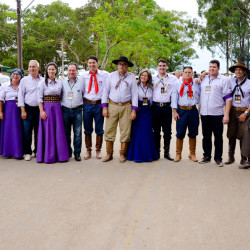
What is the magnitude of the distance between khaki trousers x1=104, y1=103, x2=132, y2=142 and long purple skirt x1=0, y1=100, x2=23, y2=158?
178cm

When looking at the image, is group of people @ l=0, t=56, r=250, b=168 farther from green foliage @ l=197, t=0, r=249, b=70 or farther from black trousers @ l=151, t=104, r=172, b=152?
green foliage @ l=197, t=0, r=249, b=70

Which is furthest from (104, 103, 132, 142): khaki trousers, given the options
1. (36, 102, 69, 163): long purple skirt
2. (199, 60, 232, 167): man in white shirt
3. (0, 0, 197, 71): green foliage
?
(0, 0, 197, 71): green foliage

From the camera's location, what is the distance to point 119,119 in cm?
702

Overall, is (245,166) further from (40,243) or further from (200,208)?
(40,243)

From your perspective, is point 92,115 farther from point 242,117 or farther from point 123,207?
point 123,207

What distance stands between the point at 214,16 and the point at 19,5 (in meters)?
25.4

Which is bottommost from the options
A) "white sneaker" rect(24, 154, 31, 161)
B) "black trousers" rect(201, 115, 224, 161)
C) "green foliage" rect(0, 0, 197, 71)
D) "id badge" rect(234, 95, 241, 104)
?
"white sneaker" rect(24, 154, 31, 161)

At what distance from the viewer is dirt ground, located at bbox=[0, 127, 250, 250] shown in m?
3.46

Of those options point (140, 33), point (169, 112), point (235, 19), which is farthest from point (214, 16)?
point (169, 112)

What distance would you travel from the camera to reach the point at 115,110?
694cm

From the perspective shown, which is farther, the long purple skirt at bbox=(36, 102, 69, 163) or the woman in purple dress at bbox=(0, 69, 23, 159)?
the woman in purple dress at bbox=(0, 69, 23, 159)

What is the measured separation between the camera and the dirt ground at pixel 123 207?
3465 mm

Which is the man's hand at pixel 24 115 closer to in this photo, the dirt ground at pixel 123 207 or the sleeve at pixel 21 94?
the sleeve at pixel 21 94

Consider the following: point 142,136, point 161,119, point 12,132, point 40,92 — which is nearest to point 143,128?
point 142,136
